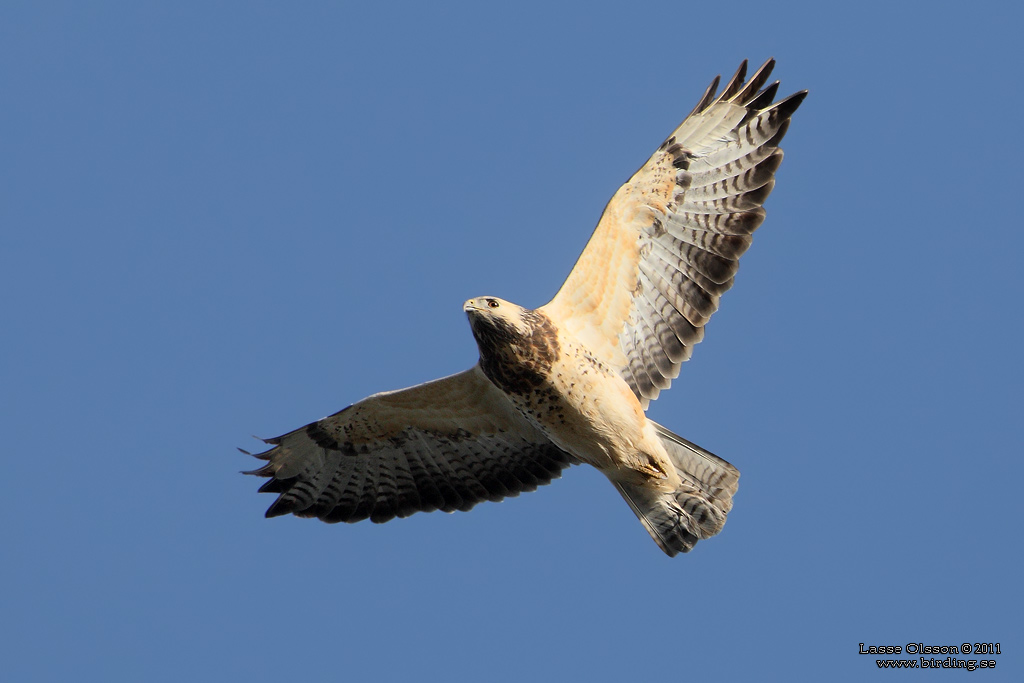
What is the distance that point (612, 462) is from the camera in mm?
9727

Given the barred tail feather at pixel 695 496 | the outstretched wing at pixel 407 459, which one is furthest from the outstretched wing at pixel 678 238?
the outstretched wing at pixel 407 459

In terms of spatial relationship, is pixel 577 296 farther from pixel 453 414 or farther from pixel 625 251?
pixel 453 414

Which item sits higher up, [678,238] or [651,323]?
[678,238]

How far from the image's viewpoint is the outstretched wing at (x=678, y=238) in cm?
996

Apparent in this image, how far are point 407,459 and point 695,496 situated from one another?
8.45ft

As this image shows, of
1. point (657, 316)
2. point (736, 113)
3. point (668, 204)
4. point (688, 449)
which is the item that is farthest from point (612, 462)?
point (736, 113)

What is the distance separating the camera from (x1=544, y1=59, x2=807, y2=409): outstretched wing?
9961 millimetres

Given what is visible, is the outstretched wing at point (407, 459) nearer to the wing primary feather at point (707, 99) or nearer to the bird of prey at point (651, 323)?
the bird of prey at point (651, 323)

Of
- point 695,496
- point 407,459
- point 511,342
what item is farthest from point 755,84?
point 407,459

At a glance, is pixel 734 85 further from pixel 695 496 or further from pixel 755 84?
pixel 695 496

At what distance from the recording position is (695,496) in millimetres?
10008

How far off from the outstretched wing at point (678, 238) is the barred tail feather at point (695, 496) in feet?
2.05

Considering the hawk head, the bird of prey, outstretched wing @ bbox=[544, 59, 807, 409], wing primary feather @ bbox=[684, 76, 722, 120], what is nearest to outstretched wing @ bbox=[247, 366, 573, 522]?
the bird of prey

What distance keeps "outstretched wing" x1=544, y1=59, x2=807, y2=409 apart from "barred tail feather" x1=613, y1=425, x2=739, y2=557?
2.05ft
